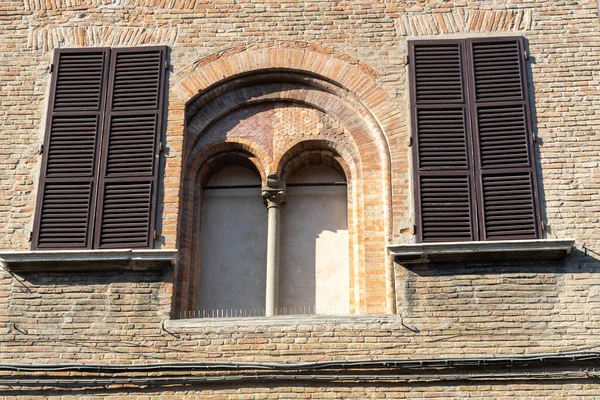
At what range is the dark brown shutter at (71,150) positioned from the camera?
41.1 ft

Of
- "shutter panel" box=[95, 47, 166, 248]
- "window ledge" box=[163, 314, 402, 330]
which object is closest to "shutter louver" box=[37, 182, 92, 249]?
"shutter panel" box=[95, 47, 166, 248]

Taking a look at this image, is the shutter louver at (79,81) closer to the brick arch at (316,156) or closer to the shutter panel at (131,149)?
the shutter panel at (131,149)

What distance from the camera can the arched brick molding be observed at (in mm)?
12930

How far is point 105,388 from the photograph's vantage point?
11.4 meters

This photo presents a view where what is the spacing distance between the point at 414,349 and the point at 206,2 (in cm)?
538

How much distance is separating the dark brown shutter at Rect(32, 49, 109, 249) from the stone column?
2.09 m

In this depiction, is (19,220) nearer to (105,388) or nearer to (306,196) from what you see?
(105,388)

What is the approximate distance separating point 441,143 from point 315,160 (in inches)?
63.6

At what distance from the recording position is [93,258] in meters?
12.1

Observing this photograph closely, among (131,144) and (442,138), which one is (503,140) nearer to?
(442,138)

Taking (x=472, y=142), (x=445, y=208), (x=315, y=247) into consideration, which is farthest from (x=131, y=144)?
(x=472, y=142)

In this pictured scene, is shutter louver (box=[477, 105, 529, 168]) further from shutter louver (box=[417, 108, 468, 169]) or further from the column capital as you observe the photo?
the column capital

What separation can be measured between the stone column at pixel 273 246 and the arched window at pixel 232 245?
0.79 ft

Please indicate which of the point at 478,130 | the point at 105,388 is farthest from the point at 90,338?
the point at 478,130
